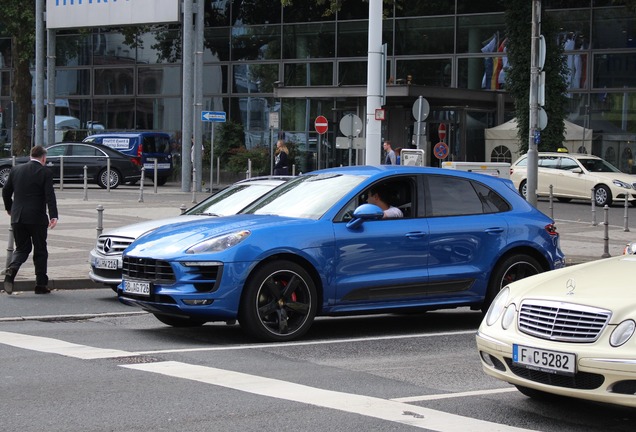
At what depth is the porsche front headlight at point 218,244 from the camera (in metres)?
9.76

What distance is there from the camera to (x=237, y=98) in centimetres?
5166

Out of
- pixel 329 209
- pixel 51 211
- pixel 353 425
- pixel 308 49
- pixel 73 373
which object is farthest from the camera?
pixel 308 49

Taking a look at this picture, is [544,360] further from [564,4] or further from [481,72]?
[481,72]

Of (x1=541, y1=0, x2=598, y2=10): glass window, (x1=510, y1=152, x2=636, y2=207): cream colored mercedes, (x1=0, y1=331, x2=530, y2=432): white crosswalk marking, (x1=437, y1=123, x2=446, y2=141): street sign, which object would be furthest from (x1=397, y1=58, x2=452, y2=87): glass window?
(x1=0, y1=331, x2=530, y2=432): white crosswalk marking

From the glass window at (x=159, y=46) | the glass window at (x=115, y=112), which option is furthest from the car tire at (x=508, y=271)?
the glass window at (x=115, y=112)

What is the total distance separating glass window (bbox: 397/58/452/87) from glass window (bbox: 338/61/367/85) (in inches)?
64.7

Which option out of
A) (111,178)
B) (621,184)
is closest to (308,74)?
(111,178)

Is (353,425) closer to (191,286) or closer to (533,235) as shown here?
(191,286)

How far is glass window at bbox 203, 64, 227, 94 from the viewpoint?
52094 millimetres

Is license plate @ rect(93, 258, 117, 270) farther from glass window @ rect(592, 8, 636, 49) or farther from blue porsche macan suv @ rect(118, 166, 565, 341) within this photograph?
glass window @ rect(592, 8, 636, 49)

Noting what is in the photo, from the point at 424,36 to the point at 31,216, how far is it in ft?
115

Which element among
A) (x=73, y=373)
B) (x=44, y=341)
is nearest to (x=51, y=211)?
(x=44, y=341)

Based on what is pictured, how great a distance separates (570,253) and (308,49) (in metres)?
31.7

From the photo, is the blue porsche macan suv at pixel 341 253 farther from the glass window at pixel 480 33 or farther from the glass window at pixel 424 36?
the glass window at pixel 424 36
